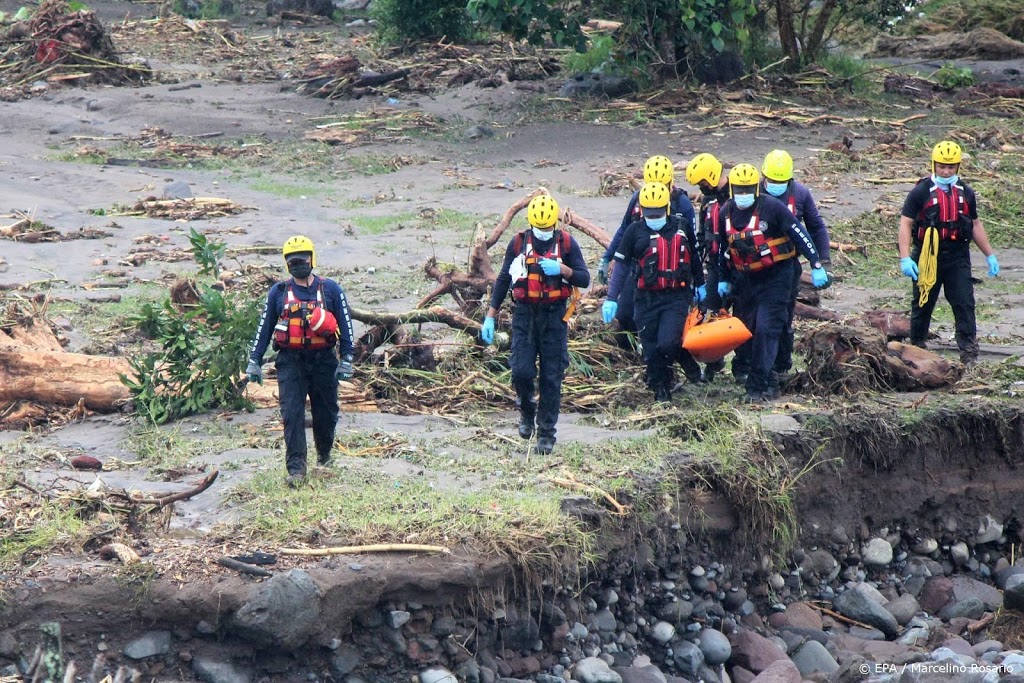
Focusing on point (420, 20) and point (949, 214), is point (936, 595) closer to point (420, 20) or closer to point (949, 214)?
point (949, 214)

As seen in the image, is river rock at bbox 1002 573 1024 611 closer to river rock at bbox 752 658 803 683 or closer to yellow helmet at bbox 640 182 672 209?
river rock at bbox 752 658 803 683

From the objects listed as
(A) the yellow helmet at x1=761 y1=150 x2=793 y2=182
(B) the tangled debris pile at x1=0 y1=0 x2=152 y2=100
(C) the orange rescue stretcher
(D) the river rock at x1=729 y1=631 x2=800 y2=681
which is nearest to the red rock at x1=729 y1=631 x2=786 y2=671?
(D) the river rock at x1=729 y1=631 x2=800 y2=681

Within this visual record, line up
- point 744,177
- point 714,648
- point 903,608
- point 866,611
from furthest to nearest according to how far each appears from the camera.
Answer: point 744,177, point 903,608, point 866,611, point 714,648

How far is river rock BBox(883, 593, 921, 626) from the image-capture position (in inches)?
341

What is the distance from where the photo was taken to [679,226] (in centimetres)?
884

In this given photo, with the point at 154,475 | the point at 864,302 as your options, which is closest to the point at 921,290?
the point at 864,302

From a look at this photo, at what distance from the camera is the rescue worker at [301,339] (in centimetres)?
732

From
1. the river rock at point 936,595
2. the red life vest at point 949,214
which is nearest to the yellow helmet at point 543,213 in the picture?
the red life vest at point 949,214

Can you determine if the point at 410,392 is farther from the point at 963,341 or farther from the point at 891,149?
the point at 891,149

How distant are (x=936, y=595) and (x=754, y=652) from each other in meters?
1.82

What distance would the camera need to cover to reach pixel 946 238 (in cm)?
1004

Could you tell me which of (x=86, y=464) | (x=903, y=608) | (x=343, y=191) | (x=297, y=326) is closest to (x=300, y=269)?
(x=297, y=326)

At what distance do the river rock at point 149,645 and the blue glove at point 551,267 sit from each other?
3.07 meters

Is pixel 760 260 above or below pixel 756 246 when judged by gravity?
below
